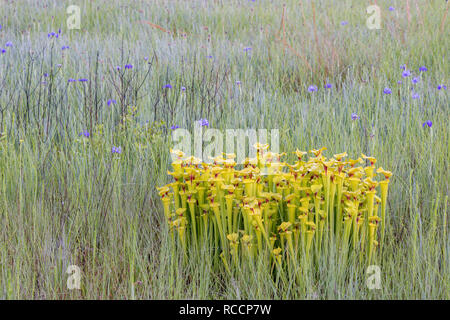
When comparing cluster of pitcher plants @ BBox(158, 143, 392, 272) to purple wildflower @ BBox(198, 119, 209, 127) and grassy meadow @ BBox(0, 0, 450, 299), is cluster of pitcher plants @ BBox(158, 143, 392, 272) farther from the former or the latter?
purple wildflower @ BBox(198, 119, 209, 127)

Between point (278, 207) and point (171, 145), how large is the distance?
87 cm

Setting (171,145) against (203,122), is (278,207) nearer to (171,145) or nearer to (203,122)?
(171,145)

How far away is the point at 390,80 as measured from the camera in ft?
12.8

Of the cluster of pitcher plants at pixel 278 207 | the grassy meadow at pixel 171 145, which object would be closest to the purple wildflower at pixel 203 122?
the grassy meadow at pixel 171 145

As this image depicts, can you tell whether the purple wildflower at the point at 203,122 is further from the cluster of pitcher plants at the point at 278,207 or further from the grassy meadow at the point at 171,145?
the cluster of pitcher plants at the point at 278,207

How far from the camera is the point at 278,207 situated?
6.42ft

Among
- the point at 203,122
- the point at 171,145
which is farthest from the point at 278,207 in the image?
the point at 203,122

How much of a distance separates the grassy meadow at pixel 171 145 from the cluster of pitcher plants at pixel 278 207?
0.24ft

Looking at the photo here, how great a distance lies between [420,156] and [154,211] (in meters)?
1.49

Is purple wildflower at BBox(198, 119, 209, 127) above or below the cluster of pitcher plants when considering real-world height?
above

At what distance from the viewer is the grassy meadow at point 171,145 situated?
184 centimetres

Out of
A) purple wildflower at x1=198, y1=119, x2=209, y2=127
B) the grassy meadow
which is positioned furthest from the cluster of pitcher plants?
purple wildflower at x1=198, y1=119, x2=209, y2=127

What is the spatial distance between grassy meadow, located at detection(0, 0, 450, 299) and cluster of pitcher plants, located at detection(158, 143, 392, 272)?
73 millimetres

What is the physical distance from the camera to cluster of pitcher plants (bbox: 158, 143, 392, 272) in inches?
70.5
